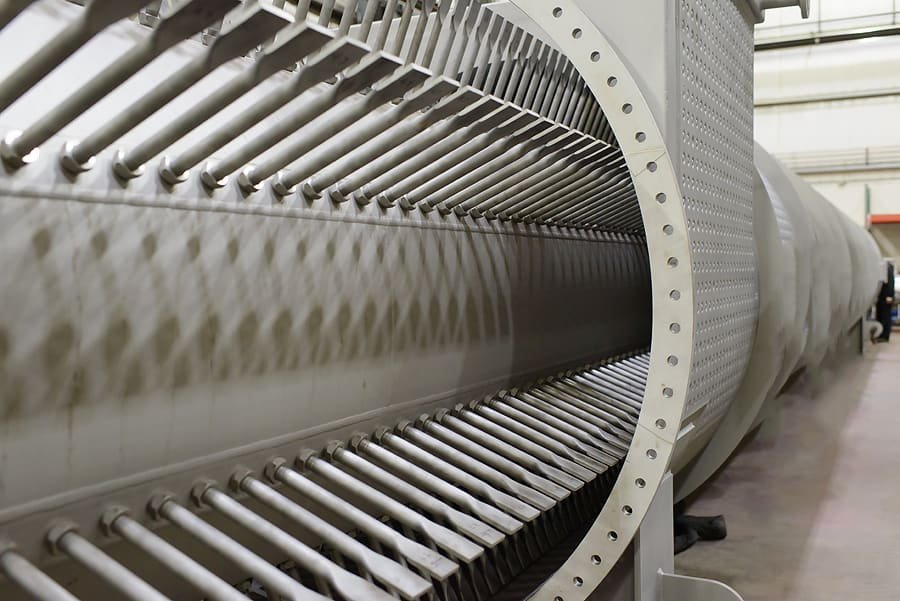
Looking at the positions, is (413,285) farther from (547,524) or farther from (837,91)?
(837,91)

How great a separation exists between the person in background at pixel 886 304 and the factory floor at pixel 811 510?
459 centimetres

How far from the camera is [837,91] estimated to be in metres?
9.84

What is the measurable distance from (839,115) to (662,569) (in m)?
9.60

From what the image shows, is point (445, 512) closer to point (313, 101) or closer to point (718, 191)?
point (313, 101)

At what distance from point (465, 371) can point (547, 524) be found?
44cm

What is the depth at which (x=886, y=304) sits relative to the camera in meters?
8.85

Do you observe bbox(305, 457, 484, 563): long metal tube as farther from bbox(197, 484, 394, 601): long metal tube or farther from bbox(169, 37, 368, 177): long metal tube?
bbox(169, 37, 368, 177): long metal tube

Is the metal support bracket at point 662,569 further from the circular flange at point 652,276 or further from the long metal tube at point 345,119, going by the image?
the long metal tube at point 345,119

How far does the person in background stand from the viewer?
8.78m

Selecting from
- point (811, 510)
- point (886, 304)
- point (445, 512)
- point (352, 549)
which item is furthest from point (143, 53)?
point (886, 304)

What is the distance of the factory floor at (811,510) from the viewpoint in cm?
217

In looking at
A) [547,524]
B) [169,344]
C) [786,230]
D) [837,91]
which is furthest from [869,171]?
[169,344]

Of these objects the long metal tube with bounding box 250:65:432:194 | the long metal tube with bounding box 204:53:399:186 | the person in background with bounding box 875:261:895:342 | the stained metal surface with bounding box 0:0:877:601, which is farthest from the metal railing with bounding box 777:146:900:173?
the long metal tube with bounding box 204:53:399:186

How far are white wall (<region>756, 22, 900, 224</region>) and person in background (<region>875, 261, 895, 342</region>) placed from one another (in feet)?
5.11
